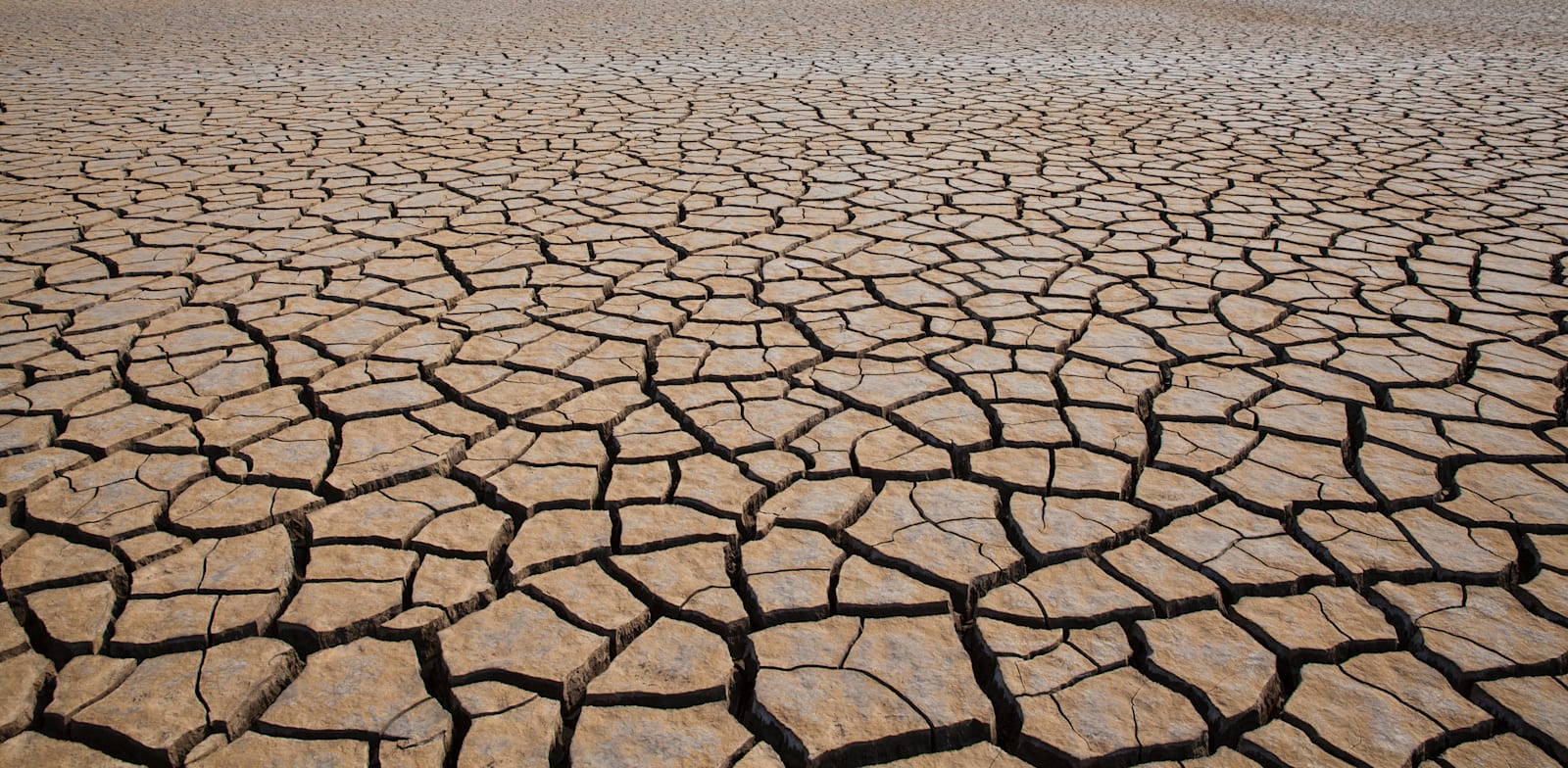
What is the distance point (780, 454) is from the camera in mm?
2055

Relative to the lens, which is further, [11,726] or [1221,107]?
[1221,107]

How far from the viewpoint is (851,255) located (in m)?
3.25

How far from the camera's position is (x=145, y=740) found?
1.31m

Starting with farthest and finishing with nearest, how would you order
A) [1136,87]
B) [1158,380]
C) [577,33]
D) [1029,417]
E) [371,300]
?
[577,33] < [1136,87] < [371,300] < [1158,380] < [1029,417]

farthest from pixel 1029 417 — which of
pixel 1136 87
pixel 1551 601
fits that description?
pixel 1136 87

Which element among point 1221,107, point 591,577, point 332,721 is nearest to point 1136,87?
point 1221,107

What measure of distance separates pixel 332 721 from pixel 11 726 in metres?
0.43

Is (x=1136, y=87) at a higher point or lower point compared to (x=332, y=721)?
higher

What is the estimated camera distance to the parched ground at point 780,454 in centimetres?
140

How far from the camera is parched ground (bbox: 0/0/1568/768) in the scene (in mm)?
1398

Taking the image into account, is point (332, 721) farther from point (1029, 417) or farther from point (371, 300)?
point (371, 300)

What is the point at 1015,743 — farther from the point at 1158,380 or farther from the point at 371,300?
the point at 371,300

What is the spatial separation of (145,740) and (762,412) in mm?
1288

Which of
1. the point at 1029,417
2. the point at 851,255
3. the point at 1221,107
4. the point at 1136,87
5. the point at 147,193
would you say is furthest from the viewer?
the point at 1136,87
